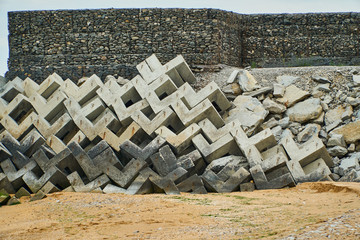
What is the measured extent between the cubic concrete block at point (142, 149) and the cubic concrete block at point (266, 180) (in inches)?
81.8

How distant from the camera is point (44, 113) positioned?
14484 millimetres

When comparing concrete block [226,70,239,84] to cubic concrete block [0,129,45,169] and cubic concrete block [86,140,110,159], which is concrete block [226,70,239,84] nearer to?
cubic concrete block [86,140,110,159]

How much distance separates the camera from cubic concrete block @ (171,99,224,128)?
13.2 metres

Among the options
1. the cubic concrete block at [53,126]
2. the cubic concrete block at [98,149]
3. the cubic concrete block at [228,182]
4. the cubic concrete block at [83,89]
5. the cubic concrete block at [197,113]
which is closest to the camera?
the cubic concrete block at [228,182]

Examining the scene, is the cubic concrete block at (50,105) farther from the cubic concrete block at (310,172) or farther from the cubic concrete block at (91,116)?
the cubic concrete block at (310,172)

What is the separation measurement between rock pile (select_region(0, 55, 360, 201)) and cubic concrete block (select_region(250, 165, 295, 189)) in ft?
0.07

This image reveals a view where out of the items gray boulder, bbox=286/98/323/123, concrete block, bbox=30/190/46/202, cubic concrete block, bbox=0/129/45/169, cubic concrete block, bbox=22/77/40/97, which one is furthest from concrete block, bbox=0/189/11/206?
gray boulder, bbox=286/98/323/123

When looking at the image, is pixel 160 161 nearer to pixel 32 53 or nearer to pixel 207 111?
pixel 207 111

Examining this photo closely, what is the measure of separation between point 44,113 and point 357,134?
7412mm

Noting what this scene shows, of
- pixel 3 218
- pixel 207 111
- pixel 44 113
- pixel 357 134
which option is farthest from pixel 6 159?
pixel 357 134

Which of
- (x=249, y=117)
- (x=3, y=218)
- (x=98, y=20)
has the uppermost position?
(x=98, y=20)

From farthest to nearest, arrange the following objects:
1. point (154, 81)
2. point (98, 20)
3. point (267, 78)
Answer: point (98, 20) < point (267, 78) < point (154, 81)

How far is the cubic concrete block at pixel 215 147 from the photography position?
1264 cm

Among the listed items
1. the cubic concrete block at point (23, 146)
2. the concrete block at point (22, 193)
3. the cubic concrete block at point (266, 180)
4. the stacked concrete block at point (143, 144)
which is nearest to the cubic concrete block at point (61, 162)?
the stacked concrete block at point (143, 144)
